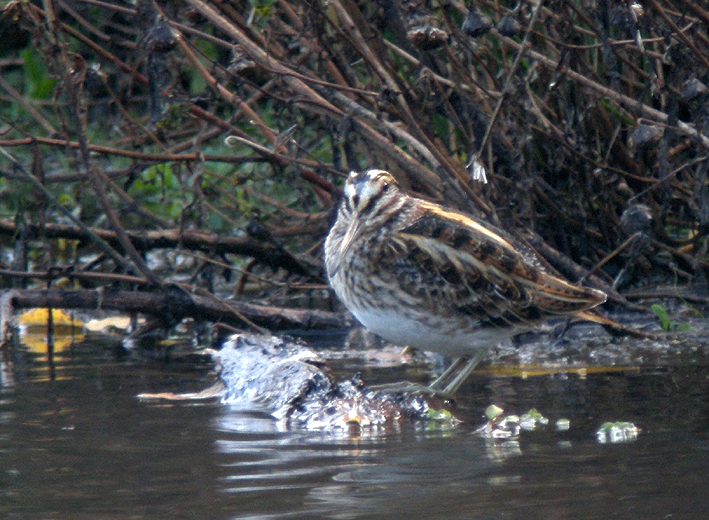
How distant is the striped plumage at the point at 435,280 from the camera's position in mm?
4430

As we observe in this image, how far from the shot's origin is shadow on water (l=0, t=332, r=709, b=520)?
2877 millimetres

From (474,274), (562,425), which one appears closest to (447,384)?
(474,274)

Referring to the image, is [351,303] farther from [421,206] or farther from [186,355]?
[186,355]

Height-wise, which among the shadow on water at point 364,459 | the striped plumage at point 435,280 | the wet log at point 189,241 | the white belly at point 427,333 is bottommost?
the shadow on water at point 364,459

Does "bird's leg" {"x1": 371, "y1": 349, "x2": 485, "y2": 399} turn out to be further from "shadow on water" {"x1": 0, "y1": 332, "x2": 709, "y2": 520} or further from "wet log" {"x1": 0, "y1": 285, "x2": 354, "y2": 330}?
"wet log" {"x1": 0, "y1": 285, "x2": 354, "y2": 330}

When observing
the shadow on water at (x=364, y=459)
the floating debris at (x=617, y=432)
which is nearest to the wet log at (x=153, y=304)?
the shadow on water at (x=364, y=459)

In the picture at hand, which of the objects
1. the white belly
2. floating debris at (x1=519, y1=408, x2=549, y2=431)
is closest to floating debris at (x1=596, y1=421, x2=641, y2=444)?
floating debris at (x1=519, y1=408, x2=549, y2=431)

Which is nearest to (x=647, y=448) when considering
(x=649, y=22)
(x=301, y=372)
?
(x=301, y=372)

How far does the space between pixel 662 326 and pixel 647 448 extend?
7.24 feet

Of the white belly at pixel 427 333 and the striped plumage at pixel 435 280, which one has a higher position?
the striped plumage at pixel 435 280

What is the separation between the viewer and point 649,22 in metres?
4.65

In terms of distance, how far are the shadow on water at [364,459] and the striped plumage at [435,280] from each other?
0.29m

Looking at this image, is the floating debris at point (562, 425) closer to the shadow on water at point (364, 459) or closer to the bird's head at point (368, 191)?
the shadow on water at point (364, 459)

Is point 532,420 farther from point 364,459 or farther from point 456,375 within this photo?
point 456,375
